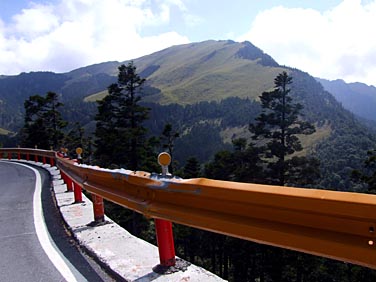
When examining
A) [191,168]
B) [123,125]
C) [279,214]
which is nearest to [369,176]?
[123,125]

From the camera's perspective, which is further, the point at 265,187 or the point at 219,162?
the point at 219,162

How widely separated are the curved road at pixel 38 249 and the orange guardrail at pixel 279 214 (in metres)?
1.34

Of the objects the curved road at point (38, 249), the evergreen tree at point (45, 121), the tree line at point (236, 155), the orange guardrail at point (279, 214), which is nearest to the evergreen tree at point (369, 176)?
the tree line at point (236, 155)

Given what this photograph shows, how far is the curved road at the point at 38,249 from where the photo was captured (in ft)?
13.3

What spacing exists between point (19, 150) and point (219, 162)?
1000 inches

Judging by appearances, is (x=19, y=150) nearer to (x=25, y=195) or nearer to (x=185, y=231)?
(x=25, y=195)

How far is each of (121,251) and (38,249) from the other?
1.38 meters

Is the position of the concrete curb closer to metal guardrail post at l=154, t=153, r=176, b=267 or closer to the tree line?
metal guardrail post at l=154, t=153, r=176, b=267

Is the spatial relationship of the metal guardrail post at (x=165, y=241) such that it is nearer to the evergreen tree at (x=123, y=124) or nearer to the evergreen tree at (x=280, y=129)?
the evergreen tree at (x=280, y=129)

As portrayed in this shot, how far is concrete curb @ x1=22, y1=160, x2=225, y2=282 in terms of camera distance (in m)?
3.45

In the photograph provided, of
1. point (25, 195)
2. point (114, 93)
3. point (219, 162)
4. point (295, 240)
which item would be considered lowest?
point (219, 162)

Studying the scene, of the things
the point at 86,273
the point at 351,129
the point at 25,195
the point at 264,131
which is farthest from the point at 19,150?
the point at 351,129

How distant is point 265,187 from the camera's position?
88.5 inches

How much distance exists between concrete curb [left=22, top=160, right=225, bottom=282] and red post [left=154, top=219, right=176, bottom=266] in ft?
0.58
